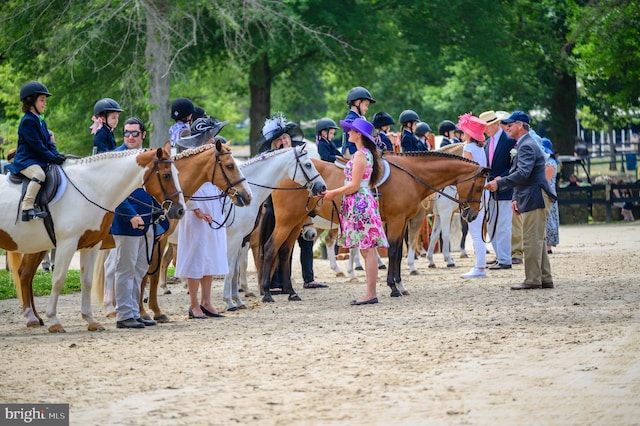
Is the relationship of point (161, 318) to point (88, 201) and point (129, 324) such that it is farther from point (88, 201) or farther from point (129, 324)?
point (88, 201)

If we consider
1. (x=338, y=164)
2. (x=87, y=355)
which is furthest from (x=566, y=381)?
(x=338, y=164)

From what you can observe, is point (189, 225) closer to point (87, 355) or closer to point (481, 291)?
point (87, 355)

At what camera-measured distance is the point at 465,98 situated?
4372cm

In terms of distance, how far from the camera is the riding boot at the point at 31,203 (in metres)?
11.2

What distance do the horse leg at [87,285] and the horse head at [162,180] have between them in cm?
101

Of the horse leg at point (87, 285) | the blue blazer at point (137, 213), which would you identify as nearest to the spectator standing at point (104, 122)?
the blue blazer at point (137, 213)

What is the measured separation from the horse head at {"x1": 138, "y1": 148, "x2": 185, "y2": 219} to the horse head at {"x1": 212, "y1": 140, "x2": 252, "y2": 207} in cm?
86

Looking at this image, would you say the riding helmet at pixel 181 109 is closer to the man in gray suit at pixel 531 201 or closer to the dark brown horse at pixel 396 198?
the dark brown horse at pixel 396 198

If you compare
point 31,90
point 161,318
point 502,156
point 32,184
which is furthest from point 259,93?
point 32,184

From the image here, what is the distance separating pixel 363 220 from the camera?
527 inches

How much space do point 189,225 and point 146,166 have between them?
1263 millimetres

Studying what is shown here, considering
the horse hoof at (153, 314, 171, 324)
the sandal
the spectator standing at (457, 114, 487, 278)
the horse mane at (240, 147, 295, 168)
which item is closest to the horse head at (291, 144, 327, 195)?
the horse mane at (240, 147, 295, 168)

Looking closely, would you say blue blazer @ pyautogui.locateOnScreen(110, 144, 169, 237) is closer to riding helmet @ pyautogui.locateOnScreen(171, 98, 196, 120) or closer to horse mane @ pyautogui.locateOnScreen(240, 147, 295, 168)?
riding helmet @ pyautogui.locateOnScreen(171, 98, 196, 120)

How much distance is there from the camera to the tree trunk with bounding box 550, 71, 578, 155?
40.9 m
